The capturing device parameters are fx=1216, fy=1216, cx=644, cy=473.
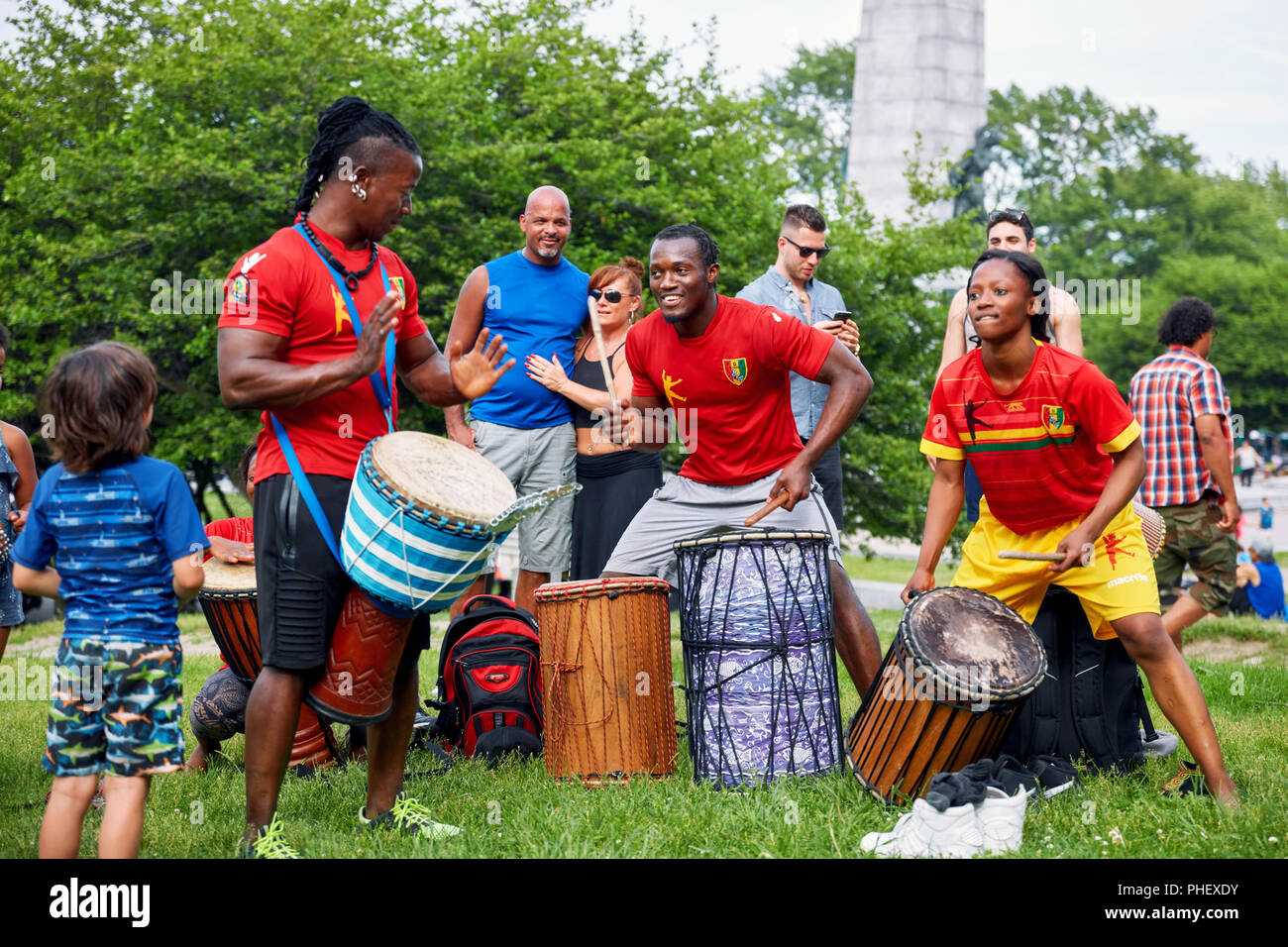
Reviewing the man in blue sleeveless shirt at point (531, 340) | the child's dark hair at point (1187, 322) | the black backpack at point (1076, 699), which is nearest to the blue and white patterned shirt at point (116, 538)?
the man in blue sleeveless shirt at point (531, 340)

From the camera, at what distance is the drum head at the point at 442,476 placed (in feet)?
11.9

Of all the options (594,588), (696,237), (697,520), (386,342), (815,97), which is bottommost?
(594,588)

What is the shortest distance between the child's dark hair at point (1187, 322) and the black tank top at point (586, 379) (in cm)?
354

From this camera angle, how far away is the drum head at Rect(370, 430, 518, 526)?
11.9ft

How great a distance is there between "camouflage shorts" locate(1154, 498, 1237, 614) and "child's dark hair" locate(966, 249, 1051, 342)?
3273 mm

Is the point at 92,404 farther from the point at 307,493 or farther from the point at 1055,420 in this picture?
the point at 1055,420

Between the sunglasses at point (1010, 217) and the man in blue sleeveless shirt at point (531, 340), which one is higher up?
the sunglasses at point (1010, 217)

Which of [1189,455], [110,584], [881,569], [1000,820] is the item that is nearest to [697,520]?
[1000,820]

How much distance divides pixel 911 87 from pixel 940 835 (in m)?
15.5

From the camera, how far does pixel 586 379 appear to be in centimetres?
623

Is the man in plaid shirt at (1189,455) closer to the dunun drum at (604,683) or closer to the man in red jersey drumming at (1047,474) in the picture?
the man in red jersey drumming at (1047,474)

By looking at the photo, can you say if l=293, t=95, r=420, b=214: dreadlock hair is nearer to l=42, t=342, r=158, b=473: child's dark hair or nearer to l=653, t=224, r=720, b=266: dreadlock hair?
l=42, t=342, r=158, b=473: child's dark hair
